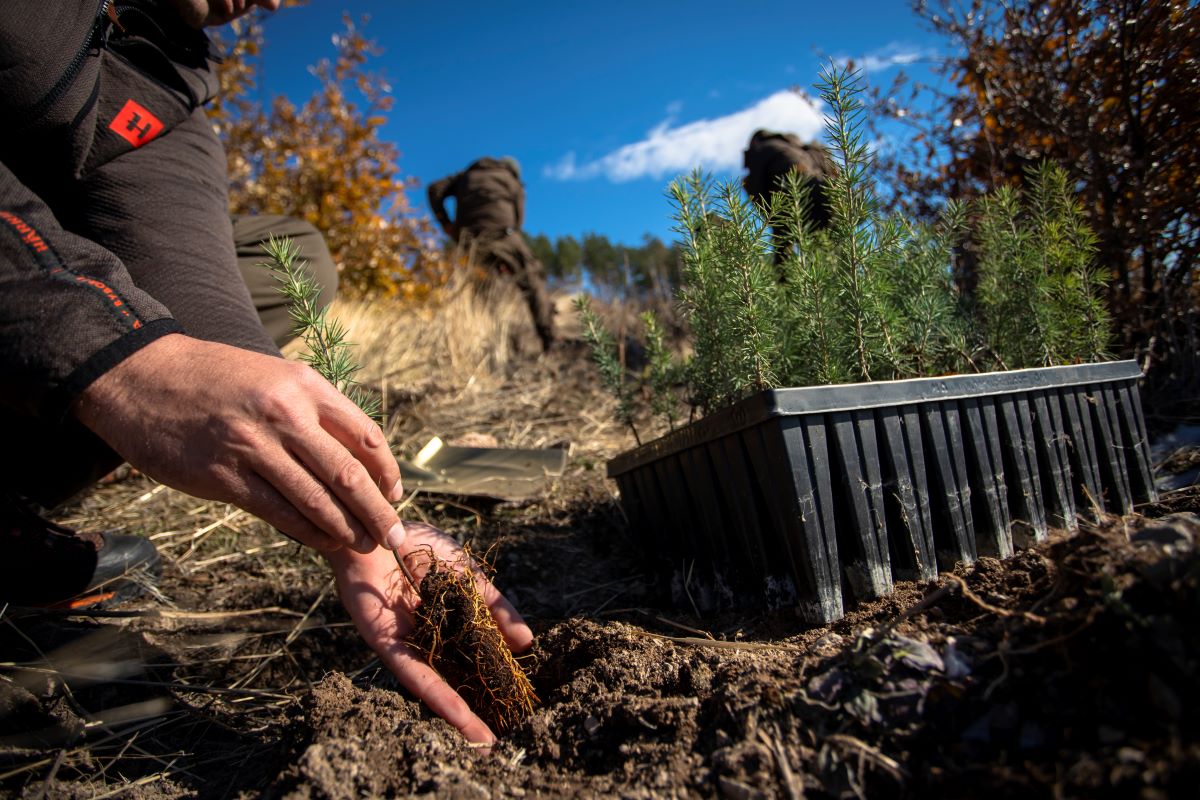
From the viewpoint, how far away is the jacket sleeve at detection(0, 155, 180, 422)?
1.19 meters

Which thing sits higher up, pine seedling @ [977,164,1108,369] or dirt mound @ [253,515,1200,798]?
pine seedling @ [977,164,1108,369]

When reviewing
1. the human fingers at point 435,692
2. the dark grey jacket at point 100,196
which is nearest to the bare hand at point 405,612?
the human fingers at point 435,692

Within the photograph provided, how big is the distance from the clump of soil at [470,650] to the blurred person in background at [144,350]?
6 centimetres

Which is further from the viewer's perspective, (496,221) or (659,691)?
(496,221)

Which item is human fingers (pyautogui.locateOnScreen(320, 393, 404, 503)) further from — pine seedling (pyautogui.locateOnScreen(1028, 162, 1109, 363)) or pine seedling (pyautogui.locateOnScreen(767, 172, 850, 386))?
pine seedling (pyautogui.locateOnScreen(1028, 162, 1109, 363))

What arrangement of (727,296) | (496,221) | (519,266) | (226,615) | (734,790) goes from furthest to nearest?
(496,221)
(519,266)
(226,615)
(727,296)
(734,790)

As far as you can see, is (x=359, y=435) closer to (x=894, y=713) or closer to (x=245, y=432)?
(x=245, y=432)

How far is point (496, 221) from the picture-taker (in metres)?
10.4

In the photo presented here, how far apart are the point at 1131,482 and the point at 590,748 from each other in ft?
5.80

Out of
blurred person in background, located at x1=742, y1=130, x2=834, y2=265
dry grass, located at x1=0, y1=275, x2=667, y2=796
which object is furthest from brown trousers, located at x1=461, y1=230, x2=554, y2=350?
blurred person in background, located at x1=742, y1=130, x2=834, y2=265

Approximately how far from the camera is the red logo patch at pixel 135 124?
1.82 meters

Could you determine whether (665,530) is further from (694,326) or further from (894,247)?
(894,247)

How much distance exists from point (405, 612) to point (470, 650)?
181mm

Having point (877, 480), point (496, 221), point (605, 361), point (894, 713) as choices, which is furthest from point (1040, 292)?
point (496, 221)
